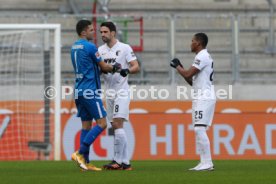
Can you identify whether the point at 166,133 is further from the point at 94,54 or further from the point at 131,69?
the point at 94,54

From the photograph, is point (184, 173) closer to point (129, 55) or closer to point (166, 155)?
point (129, 55)

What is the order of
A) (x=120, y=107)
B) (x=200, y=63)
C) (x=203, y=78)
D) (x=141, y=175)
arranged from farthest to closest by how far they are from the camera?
(x=120, y=107) < (x=203, y=78) < (x=200, y=63) < (x=141, y=175)

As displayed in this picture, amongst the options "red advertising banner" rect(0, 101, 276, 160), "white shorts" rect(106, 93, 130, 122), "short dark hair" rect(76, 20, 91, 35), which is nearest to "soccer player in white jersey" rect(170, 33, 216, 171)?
"white shorts" rect(106, 93, 130, 122)

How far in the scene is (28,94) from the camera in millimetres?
18609

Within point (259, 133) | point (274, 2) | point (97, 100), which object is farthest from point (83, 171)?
point (274, 2)

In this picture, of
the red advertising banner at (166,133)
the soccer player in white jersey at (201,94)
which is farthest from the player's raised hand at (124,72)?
the red advertising banner at (166,133)

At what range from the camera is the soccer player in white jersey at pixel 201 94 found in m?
12.8

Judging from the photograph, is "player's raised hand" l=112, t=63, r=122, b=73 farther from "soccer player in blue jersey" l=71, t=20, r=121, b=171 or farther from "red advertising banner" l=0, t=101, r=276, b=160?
"red advertising banner" l=0, t=101, r=276, b=160

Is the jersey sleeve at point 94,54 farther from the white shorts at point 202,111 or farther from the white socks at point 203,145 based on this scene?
the white socks at point 203,145

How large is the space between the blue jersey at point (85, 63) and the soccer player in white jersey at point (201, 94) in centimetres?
110

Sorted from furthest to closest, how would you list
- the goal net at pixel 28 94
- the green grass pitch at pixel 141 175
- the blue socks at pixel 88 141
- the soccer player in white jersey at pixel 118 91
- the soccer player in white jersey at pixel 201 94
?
1. the goal net at pixel 28 94
2. the soccer player in white jersey at pixel 118 91
3. the soccer player in white jersey at pixel 201 94
4. the blue socks at pixel 88 141
5. the green grass pitch at pixel 141 175

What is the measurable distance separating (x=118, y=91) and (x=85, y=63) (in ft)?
2.52

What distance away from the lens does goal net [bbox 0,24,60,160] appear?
17.5 meters

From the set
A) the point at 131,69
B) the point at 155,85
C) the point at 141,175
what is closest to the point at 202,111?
the point at 131,69
